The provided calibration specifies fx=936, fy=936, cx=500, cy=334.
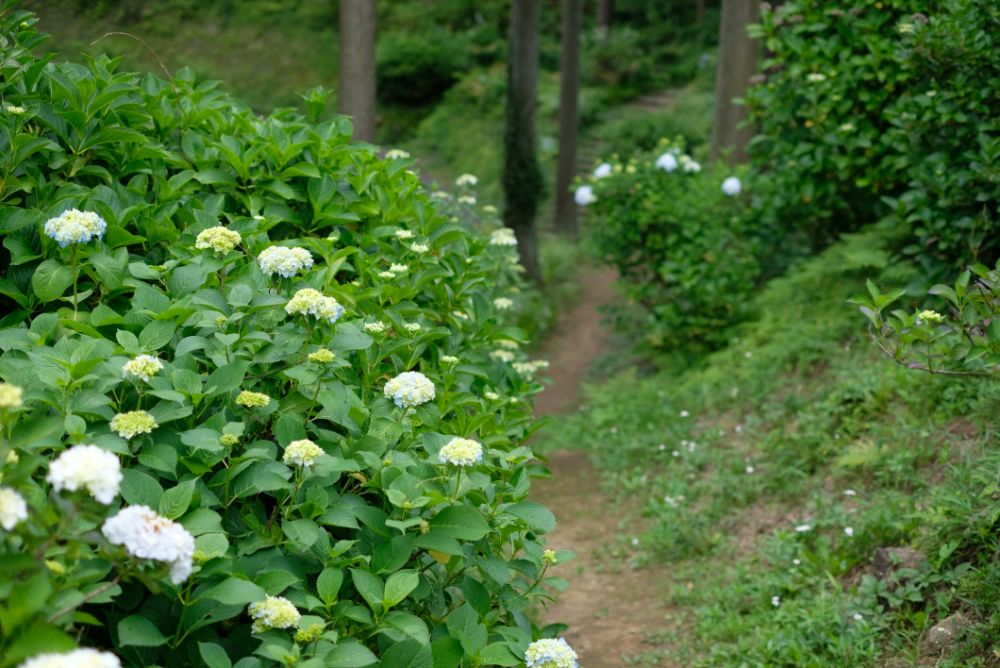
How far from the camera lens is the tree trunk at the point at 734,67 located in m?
10.4

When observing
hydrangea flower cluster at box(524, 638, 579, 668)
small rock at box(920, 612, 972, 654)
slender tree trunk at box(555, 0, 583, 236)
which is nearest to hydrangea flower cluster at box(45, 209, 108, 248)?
hydrangea flower cluster at box(524, 638, 579, 668)

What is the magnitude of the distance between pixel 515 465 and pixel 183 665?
3.22 ft

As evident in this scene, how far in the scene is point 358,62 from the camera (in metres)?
10.4

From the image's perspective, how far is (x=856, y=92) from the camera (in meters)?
6.89

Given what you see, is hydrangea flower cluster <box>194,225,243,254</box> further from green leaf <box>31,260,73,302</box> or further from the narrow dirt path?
the narrow dirt path

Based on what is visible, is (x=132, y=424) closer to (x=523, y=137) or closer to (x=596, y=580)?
(x=596, y=580)

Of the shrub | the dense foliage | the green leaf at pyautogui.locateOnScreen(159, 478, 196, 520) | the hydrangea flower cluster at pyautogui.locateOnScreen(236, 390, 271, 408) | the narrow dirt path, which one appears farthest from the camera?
the shrub

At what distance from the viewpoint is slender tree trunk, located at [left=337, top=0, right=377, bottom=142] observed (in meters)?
10.3

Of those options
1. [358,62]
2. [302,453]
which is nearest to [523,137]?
[358,62]

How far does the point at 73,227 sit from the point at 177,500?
2.94 feet

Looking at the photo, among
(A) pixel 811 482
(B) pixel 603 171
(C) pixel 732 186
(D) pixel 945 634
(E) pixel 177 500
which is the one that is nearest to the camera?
(E) pixel 177 500

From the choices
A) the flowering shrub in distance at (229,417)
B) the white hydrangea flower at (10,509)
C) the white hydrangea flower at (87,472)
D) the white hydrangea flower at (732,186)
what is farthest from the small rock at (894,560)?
the white hydrangea flower at (732,186)

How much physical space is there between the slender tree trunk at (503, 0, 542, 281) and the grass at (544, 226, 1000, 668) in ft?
14.2

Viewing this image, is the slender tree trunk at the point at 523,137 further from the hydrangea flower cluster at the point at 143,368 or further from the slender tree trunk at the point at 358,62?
the hydrangea flower cluster at the point at 143,368
